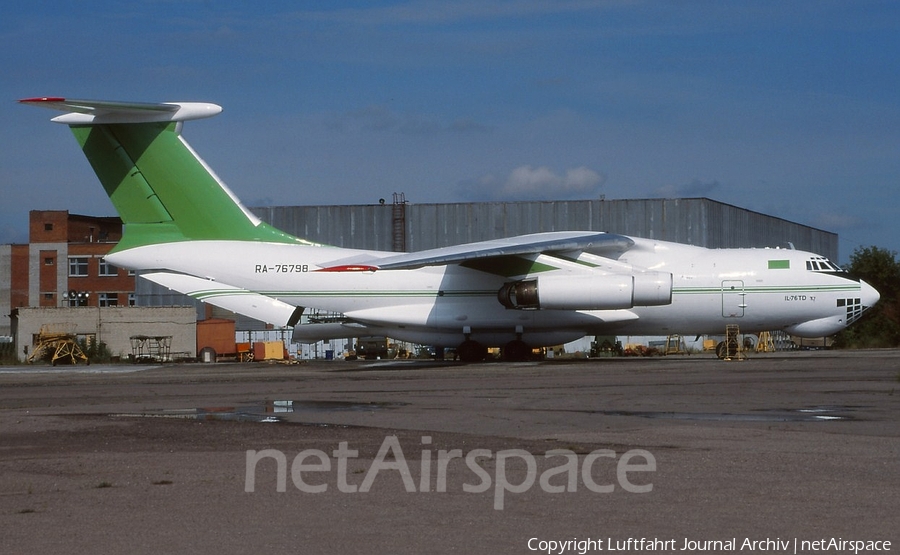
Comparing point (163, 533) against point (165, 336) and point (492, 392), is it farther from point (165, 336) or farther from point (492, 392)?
point (165, 336)

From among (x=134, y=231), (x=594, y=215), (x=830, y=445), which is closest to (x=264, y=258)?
(x=134, y=231)

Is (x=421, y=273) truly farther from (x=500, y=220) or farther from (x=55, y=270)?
(x=55, y=270)

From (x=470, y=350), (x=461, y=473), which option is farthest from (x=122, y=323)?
(x=461, y=473)

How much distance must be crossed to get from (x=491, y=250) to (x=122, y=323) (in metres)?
21.8

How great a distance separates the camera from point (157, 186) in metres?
24.7

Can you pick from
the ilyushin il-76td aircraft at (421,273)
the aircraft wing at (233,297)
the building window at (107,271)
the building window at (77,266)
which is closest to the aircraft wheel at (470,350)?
the ilyushin il-76td aircraft at (421,273)

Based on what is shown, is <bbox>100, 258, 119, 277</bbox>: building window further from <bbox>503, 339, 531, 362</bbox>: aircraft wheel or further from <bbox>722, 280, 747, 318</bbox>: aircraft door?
<bbox>722, 280, 747, 318</bbox>: aircraft door

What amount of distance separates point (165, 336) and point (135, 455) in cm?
3137

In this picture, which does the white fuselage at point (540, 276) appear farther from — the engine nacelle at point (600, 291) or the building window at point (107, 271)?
the building window at point (107, 271)

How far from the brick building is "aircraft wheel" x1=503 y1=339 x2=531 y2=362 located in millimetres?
45108

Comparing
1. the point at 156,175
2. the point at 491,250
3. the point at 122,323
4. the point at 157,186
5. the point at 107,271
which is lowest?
the point at 122,323

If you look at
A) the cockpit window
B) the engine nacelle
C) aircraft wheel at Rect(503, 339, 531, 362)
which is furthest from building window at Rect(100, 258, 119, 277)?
the cockpit window

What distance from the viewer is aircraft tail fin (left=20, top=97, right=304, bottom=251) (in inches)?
948

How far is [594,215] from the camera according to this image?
43.8m
